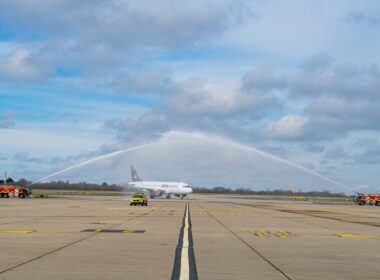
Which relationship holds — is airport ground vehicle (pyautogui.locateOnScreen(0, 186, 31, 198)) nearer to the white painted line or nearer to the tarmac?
the tarmac

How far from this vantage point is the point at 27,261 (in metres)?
15.8

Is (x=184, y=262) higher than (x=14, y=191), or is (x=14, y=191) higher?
(x=14, y=191)

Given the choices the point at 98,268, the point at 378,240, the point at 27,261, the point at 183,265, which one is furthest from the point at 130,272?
the point at 378,240

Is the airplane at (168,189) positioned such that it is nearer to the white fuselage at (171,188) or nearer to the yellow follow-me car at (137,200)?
the white fuselage at (171,188)

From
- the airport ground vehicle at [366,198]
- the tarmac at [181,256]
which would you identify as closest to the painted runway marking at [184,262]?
the tarmac at [181,256]

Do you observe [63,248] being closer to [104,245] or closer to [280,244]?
[104,245]

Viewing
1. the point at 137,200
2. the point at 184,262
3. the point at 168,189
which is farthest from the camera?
the point at 168,189

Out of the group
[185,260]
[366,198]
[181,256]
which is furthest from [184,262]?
[366,198]

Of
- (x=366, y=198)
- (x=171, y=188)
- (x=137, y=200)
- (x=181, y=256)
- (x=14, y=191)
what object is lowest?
(x=181, y=256)

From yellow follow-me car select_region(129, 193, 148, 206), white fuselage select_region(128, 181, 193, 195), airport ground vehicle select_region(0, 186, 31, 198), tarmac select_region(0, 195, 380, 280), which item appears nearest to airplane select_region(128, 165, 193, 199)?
white fuselage select_region(128, 181, 193, 195)

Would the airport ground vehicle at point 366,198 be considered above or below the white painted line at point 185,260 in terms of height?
above

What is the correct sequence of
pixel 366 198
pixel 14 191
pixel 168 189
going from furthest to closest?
pixel 168 189
pixel 366 198
pixel 14 191

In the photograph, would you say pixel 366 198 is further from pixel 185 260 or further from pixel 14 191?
pixel 185 260

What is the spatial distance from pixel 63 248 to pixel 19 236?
537 centimetres
